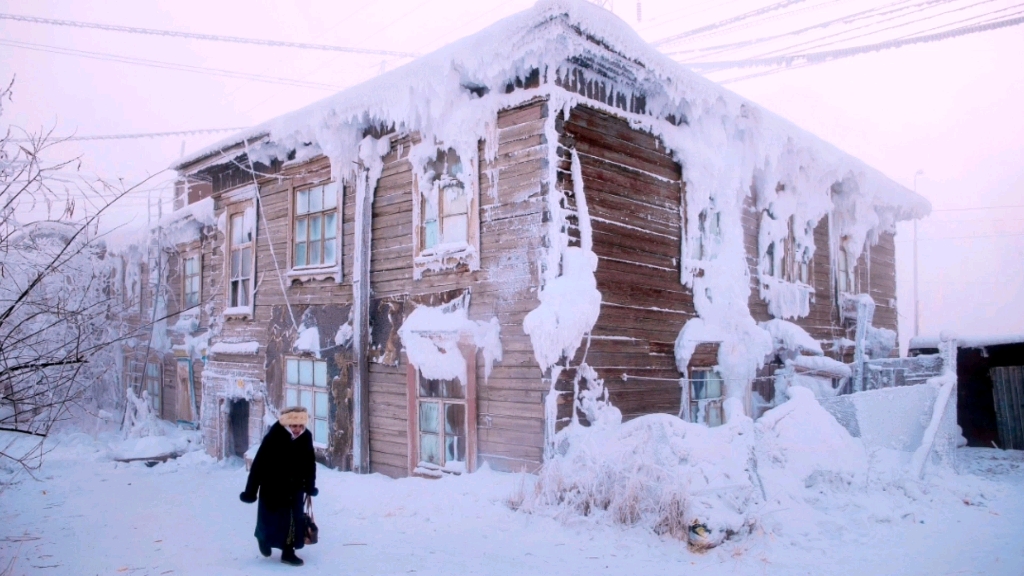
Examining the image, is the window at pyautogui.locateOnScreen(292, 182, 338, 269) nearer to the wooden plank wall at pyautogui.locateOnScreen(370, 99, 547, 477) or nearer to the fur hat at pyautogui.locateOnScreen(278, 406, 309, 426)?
the wooden plank wall at pyautogui.locateOnScreen(370, 99, 547, 477)

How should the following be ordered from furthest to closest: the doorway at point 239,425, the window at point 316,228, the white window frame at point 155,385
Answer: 1. the white window frame at point 155,385
2. the doorway at point 239,425
3. the window at point 316,228

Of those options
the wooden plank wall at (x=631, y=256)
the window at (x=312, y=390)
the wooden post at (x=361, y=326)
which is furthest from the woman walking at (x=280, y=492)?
the window at (x=312, y=390)

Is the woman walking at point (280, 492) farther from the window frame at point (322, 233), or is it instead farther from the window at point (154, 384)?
the window at point (154, 384)

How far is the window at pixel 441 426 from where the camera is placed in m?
9.73

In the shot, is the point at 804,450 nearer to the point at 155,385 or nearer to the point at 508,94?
the point at 508,94

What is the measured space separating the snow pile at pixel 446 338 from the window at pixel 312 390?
8.46 feet

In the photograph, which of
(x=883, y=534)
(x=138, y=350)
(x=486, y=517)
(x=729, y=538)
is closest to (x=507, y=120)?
(x=486, y=517)

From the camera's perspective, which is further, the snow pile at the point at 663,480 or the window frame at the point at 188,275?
the window frame at the point at 188,275

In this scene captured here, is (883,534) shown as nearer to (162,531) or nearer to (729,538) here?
(729,538)

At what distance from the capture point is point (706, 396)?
11.3 m

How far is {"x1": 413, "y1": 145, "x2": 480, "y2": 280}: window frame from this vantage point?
31.8 feet

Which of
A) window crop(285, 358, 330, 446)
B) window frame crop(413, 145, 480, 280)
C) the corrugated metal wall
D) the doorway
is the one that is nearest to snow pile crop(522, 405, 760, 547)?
window frame crop(413, 145, 480, 280)

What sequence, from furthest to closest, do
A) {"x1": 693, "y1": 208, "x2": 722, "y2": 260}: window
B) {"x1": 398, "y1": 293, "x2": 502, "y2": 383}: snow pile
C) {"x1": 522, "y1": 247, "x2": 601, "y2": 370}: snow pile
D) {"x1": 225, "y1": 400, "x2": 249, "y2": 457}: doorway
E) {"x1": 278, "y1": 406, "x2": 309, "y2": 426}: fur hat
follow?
{"x1": 225, "y1": 400, "x2": 249, "y2": 457}: doorway → {"x1": 693, "y1": 208, "x2": 722, "y2": 260}: window → {"x1": 398, "y1": 293, "x2": 502, "y2": 383}: snow pile → {"x1": 522, "y1": 247, "x2": 601, "y2": 370}: snow pile → {"x1": 278, "y1": 406, "x2": 309, "y2": 426}: fur hat

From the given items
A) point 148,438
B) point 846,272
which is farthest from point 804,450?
point 148,438
